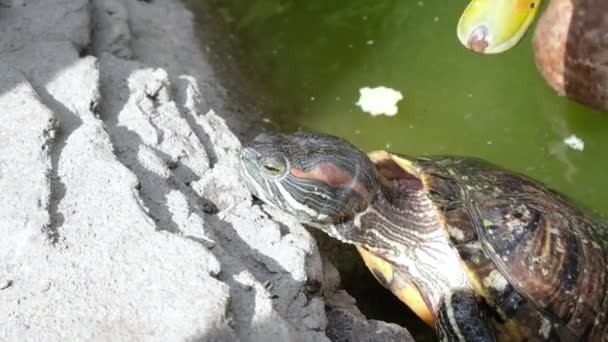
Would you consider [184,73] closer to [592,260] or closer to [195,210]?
[195,210]

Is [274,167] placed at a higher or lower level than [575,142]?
lower

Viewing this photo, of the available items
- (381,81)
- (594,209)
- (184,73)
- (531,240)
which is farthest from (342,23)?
(531,240)

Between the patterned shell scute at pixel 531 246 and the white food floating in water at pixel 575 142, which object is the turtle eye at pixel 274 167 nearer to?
the patterned shell scute at pixel 531 246

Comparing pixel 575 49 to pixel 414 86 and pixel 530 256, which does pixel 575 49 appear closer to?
pixel 414 86

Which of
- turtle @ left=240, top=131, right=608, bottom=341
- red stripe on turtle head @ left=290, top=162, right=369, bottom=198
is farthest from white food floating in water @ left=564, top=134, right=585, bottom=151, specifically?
red stripe on turtle head @ left=290, top=162, right=369, bottom=198

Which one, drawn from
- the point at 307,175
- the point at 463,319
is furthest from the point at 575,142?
the point at 307,175

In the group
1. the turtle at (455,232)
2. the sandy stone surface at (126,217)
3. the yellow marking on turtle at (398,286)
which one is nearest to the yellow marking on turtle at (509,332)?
the turtle at (455,232)
